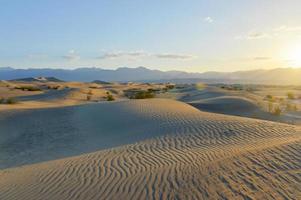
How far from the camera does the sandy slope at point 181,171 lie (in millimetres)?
6352

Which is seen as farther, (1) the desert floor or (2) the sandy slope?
(1) the desert floor

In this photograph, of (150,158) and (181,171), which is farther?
(150,158)

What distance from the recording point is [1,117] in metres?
18.2

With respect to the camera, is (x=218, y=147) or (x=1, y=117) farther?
(x=1, y=117)

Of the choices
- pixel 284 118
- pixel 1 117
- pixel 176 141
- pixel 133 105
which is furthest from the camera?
pixel 284 118

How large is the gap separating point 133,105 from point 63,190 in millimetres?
13185

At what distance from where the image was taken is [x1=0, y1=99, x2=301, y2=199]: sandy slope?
635 cm

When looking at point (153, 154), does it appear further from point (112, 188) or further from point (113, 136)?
point (113, 136)

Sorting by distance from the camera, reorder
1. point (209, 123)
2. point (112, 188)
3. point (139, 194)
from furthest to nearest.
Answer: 1. point (209, 123)
2. point (112, 188)
3. point (139, 194)

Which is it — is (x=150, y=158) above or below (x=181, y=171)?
below

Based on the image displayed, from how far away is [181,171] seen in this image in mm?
7316

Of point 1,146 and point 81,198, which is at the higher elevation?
point 81,198

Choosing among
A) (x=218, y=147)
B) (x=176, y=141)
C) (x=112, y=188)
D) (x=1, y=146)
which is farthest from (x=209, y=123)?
(x=1, y=146)

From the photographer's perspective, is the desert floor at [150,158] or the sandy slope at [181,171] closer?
the sandy slope at [181,171]
